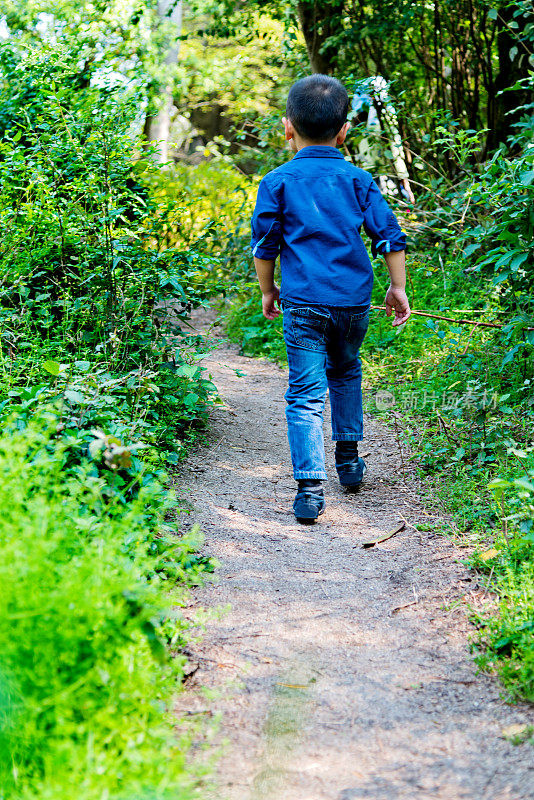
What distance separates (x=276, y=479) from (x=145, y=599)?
2.02 meters

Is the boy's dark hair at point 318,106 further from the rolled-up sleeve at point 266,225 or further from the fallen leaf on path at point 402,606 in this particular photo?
the fallen leaf on path at point 402,606

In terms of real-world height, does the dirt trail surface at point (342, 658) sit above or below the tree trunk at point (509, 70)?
below

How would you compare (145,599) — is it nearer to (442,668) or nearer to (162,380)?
(442,668)

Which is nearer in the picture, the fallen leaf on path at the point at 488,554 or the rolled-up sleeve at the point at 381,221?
the fallen leaf on path at the point at 488,554

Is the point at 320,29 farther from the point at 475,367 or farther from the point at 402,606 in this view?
the point at 402,606

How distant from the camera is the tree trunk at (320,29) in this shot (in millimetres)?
7129

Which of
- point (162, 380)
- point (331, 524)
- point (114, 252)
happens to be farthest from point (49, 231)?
point (331, 524)

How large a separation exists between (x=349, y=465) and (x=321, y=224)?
112 cm

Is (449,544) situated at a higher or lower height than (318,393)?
lower

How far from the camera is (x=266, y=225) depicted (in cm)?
330

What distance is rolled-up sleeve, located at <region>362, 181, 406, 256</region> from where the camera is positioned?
335 centimetres

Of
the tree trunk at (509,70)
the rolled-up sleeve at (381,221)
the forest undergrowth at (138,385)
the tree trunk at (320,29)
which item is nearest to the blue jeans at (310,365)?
the rolled-up sleeve at (381,221)

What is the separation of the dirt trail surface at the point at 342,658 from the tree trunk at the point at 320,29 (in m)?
5.07

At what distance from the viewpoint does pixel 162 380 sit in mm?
3965
